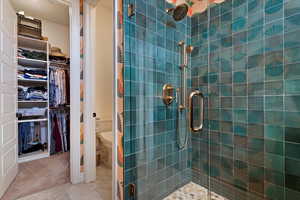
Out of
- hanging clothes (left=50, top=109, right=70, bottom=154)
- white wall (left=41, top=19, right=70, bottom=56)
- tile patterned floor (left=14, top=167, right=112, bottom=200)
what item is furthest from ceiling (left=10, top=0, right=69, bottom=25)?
tile patterned floor (left=14, top=167, right=112, bottom=200)

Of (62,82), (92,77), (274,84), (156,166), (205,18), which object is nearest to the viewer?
(274,84)

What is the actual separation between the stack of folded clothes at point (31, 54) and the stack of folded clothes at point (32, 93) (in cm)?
51

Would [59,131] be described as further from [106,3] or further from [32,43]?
[106,3]

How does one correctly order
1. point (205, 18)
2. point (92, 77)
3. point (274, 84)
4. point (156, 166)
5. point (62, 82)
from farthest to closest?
point (62, 82) < point (92, 77) < point (205, 18) < point (156, 166) < point (274, 84)

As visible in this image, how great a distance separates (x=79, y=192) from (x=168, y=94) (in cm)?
142

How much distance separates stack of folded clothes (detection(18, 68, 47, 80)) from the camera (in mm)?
2364

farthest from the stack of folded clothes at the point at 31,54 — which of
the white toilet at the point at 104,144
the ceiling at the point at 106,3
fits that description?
the white toilet at the point at 104,144

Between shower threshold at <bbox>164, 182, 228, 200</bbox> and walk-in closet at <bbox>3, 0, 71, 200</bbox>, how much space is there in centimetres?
157

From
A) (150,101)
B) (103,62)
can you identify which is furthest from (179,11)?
(103,62)

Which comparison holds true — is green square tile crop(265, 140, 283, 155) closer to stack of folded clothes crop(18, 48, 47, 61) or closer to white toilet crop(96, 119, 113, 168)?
white toilet crop(96, 119, 113, 168)

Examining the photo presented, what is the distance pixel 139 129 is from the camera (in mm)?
1236

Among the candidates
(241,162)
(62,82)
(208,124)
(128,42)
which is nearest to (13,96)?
(62,82)

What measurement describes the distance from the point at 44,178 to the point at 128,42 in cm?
199

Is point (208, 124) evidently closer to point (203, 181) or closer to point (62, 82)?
point (203, 181)
